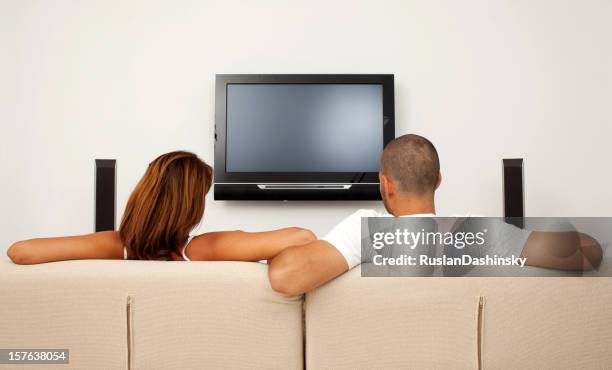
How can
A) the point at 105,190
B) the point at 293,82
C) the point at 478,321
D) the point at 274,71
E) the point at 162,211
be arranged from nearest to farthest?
Answer: the point at 478,321 < the point at 162,211 < the point at 105,190 < the point at 293,82 < the point at 274,71

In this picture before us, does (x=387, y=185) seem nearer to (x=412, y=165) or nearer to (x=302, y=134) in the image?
(x=412, y=165)

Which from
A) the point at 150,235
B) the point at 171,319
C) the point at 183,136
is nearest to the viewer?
the point at 171,319

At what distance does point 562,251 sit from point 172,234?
3.15 ft

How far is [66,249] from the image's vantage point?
1.45m

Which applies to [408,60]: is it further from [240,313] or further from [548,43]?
[240,313]

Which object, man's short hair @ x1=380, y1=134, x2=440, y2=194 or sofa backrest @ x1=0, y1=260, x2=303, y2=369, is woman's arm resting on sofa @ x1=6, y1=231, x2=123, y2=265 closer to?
sofa backrest @ x1=0, y1=260, x2=303, y2=369

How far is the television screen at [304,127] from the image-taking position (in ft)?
14.0

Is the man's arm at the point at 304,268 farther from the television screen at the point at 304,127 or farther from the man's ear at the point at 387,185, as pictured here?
the television screen at the point at 304,127

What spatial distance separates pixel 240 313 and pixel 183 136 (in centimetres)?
322

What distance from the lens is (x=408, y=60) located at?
4.38 m

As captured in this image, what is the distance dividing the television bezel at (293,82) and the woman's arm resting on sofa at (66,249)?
2658mm

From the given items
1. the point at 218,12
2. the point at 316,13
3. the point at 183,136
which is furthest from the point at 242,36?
the point at 183,136

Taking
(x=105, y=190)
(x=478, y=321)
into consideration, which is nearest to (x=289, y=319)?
(x=478, y=321)

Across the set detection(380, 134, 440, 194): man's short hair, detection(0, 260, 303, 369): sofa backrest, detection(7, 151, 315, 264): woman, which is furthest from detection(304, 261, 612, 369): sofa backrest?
detection(380, 134, 440, 194): man's short hair
